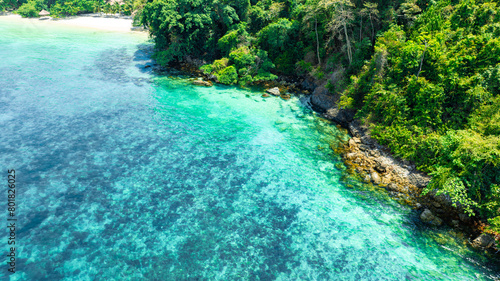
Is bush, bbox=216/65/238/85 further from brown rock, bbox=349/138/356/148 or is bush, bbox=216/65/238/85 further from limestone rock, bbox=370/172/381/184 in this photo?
limestone rock, bbox=370/172/381/184

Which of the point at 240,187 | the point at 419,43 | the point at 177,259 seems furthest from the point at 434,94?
the point at 177,259

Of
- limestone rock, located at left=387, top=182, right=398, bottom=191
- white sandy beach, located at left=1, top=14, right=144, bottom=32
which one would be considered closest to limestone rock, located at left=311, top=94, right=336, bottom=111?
limestone rock, located at left=387, top=182, right=398, bottom=191

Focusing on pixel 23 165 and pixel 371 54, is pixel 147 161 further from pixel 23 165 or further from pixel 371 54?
pixel 371 54

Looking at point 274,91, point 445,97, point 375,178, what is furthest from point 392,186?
point 274,91

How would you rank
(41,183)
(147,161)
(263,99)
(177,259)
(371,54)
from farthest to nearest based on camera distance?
(263,99) < (371,54) < (147,161) < (41,183) < (177,259)

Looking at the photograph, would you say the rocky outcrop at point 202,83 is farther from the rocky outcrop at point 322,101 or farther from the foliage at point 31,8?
the foliage at point 31,8
